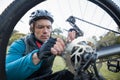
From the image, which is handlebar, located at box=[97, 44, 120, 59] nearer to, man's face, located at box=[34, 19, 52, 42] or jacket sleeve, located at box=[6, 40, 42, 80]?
man's face, located at box=[34, 19, 52, 42]

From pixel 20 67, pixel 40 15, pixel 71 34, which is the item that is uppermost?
pixel 40 15

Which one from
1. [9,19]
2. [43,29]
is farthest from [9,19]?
[43,29]

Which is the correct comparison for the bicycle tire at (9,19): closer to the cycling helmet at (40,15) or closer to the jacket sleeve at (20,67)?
the jacket sleeve at (20,67)

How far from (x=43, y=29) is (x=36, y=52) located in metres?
0.58

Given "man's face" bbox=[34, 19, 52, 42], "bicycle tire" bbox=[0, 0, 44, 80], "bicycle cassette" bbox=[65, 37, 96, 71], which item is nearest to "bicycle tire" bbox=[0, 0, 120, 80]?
"bicycle tire" bbox=[0, 0, 44, 80]

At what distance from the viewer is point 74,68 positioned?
5.08 ft

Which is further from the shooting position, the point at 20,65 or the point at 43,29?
the point at 43,29

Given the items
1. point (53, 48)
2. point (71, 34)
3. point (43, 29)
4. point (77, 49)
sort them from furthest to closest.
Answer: point (43, 29)
point (71, 34)
point (77, 49)
point (53, 48)

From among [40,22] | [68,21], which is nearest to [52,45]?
[68,21]

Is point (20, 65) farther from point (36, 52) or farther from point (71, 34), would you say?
point (71, 34)

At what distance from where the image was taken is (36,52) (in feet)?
4.72

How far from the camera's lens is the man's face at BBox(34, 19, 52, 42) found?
2.01m

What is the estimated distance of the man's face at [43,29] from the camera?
2007 millimetres

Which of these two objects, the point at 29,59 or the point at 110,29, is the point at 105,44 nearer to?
the point at 110,29
